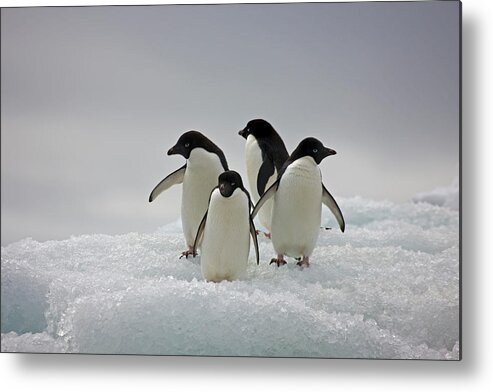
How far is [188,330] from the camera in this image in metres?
2.37

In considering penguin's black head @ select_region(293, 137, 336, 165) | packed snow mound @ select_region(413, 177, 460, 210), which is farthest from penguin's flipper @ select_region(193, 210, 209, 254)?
packed snow mound @ select_region(413, 177, 460, 210)

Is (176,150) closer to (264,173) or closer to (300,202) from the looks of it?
(264,173)

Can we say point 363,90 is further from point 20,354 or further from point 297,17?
point 20,354

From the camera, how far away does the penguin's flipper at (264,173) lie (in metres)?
2.55

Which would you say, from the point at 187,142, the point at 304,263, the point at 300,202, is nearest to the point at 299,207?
the point at 300,202

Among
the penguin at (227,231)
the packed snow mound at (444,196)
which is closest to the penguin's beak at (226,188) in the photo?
the penguin at (227,231)

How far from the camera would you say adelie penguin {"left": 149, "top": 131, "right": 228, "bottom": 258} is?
2484 mm

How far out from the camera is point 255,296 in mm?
2338

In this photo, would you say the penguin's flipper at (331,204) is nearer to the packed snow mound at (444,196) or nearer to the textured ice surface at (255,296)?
the textured ice surface at (255,296)

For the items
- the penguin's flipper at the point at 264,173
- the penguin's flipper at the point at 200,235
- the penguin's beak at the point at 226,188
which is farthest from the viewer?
the penguin's flipper at the point at 264,173

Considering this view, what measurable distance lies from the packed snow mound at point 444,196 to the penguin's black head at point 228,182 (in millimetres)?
544

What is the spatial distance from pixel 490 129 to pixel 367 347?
72 centimetres

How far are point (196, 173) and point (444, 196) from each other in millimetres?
744

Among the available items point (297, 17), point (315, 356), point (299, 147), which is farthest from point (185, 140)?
point (315, 356)
